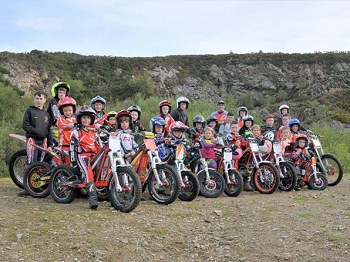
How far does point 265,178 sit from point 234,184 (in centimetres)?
76

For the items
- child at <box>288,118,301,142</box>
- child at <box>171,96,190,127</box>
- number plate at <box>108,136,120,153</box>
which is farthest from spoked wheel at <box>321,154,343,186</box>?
number plate at <box>108,136,120,153</box>

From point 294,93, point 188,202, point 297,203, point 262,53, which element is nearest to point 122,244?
point 188,202

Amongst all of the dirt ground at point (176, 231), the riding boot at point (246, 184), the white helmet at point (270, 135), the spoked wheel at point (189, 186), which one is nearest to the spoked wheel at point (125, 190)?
the dirt ground at point (176, 231)

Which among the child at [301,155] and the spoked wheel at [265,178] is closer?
the spoked wheel at [265,178]

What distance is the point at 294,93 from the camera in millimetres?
35000

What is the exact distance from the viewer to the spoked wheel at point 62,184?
6969mm

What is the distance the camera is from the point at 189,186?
760cm

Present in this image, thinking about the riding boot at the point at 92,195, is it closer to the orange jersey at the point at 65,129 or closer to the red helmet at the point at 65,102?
the orange jersey at the point at 65,129

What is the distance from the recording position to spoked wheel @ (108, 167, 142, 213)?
614 centimetres

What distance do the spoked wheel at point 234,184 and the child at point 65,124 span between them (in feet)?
10.1

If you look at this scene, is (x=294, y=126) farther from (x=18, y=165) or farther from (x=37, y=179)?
(x=18, y=165)

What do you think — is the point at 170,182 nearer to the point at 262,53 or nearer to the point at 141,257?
the point at 141,257

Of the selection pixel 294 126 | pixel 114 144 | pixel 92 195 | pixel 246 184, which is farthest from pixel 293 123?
pixel 92 195

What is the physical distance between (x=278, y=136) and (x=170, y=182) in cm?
403
